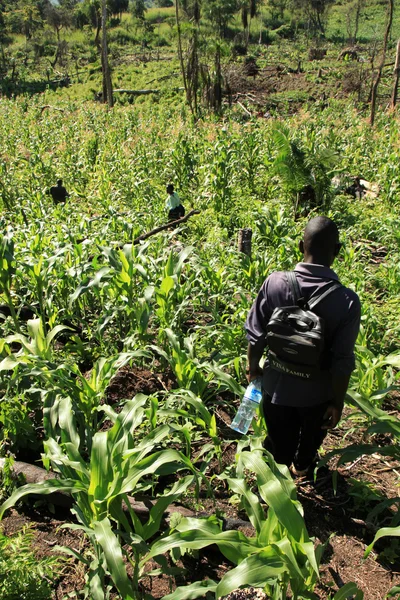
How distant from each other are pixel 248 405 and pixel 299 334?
2.16 ft

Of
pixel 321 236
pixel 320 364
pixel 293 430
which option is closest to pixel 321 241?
pixel 321 236

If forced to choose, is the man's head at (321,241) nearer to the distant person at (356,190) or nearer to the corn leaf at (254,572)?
the corn leaf at (254,572)

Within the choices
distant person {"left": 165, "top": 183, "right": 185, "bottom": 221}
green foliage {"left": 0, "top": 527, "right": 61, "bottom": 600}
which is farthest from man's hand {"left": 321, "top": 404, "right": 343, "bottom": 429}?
distant person {"left": 165, "top": 183, "right": 185, "bottom": 221}

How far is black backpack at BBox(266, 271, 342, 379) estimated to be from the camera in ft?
7.09

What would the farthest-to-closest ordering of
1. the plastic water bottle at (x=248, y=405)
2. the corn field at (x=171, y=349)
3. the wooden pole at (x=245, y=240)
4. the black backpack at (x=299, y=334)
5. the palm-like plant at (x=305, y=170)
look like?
1. the palm-like plant at (x=305, y=170)
2. the wooden pole at (x=245, y=240)
3. the plastic water bottle at (x=248, y=405)
4. the black backpack at (x=299, y=334)
5. the corn field at (x=171, y=349)

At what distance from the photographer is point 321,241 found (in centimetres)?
224

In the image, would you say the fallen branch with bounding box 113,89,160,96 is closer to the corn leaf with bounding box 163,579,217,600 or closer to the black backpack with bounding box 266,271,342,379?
the black backpack with bounding box 266,271,342,379

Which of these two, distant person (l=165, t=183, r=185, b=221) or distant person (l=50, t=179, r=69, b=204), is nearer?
distant person (l=165, t=183, r=185, b=221)

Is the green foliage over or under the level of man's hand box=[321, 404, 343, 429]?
under

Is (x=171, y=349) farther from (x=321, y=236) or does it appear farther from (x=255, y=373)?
(x=321, y=236)

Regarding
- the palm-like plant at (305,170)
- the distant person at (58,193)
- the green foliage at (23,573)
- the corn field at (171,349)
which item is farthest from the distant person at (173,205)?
the green foliage at (23,573)

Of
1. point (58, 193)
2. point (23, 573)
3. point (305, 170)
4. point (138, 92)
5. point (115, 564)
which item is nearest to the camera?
point (115, 564)

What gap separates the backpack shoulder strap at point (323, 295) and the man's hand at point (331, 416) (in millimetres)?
578

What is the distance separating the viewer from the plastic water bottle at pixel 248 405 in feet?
8.57
